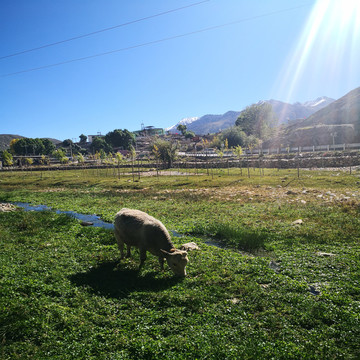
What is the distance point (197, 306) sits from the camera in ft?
31.1

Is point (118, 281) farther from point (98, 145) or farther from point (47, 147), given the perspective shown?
point (47, 147)

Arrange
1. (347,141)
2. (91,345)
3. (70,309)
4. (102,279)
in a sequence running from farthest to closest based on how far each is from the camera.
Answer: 1. (347,141)
2. (102,279)
3. (70,309)
4. (91,345)

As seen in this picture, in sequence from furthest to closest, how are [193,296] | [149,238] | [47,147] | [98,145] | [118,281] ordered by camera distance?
[98,145] < [47,147] < [149,238] < [118,281] < [193,296]

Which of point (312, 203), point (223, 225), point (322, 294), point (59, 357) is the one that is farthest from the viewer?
point (312, 203)

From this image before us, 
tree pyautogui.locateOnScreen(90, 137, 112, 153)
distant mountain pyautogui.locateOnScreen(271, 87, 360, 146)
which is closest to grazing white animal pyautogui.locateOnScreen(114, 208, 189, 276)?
distant mountain pyautogui.locateOnScreen(271, 87, 360, 146)

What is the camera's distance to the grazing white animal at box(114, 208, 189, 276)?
461 inches

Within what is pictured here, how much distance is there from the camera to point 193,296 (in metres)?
10.1

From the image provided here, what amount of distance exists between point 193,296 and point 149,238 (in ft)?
12.5

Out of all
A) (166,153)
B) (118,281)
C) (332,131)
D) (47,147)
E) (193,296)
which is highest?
(47,147)

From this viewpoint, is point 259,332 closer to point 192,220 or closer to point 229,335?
point 229,335

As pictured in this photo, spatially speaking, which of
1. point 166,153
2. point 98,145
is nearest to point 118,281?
point 166,153

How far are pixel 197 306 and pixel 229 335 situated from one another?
186cm

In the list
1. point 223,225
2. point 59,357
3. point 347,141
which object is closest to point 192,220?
point 223,225

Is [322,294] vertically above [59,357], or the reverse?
[59,357]
